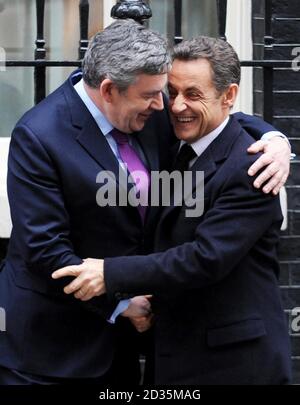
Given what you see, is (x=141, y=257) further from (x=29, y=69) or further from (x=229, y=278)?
(x=29, y=69)

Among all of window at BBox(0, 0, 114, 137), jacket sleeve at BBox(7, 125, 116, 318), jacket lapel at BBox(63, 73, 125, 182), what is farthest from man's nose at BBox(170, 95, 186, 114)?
window at BBox(0, 0, 114, 137)

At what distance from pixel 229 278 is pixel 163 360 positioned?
35 cm

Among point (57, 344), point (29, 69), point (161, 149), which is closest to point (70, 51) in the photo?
point (29, 69)

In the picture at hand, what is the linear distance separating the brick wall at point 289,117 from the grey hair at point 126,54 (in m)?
Answer: 1.94

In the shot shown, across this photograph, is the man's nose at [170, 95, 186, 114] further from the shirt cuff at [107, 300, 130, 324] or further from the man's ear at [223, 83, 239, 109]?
the shirt cuff at [107, 300, 130, 324]

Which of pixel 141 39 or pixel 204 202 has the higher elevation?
pixel 141 39

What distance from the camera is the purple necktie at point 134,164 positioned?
3859 millimetres

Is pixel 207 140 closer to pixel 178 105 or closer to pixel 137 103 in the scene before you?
pixel 178 105

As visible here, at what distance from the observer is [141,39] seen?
3613 millimetres

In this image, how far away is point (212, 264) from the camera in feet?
12.0

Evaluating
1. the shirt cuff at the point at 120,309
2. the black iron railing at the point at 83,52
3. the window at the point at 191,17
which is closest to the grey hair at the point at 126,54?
the shirt cuff at the point at 120,309

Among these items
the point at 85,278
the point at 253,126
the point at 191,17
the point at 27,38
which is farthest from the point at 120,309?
the point at 191,17

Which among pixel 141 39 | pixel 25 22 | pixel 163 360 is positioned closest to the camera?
pixel 141 39

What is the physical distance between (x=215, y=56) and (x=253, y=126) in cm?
36
